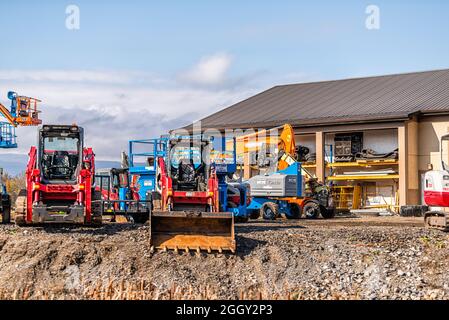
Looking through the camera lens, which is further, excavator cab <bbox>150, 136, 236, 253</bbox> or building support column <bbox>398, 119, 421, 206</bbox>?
building support column <bbox>398, 119, 421, 206</bbox>

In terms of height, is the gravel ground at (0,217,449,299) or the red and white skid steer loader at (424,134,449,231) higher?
the red and white skid steer loader at (424,134,449,231)

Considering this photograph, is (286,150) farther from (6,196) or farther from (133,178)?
(6,196)

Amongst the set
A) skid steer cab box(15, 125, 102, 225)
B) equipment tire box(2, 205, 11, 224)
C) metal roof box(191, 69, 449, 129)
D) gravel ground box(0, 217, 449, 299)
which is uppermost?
metal roof box(191, 69, 449, 129)

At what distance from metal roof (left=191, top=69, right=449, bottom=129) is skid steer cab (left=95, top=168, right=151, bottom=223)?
2035 centimetres

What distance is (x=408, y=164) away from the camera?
47.2 meters

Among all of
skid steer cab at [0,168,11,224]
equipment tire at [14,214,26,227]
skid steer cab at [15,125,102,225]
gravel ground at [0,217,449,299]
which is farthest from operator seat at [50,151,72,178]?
skid steer cab at [0,168,11,224]

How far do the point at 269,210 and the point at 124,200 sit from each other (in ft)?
28.0

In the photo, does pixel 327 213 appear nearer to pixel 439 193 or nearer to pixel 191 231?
pixel 439 193

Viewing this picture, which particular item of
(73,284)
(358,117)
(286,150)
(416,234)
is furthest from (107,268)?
(358,117)

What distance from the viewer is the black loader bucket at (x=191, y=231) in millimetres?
21250

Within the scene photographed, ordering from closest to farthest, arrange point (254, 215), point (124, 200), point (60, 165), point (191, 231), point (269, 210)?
point (191, 231), point (60, 165), point (124, 200), point (269, 210), point (254, 215)

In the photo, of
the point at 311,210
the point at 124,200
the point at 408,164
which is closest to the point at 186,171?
the point at 124,200

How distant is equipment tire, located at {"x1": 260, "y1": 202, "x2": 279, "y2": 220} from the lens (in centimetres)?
3681

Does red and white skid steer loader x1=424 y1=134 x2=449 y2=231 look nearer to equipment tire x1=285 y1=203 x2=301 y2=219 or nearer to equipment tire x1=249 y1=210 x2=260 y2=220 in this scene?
equipment tire x1=249 y1=210 x2=260 y2=220
